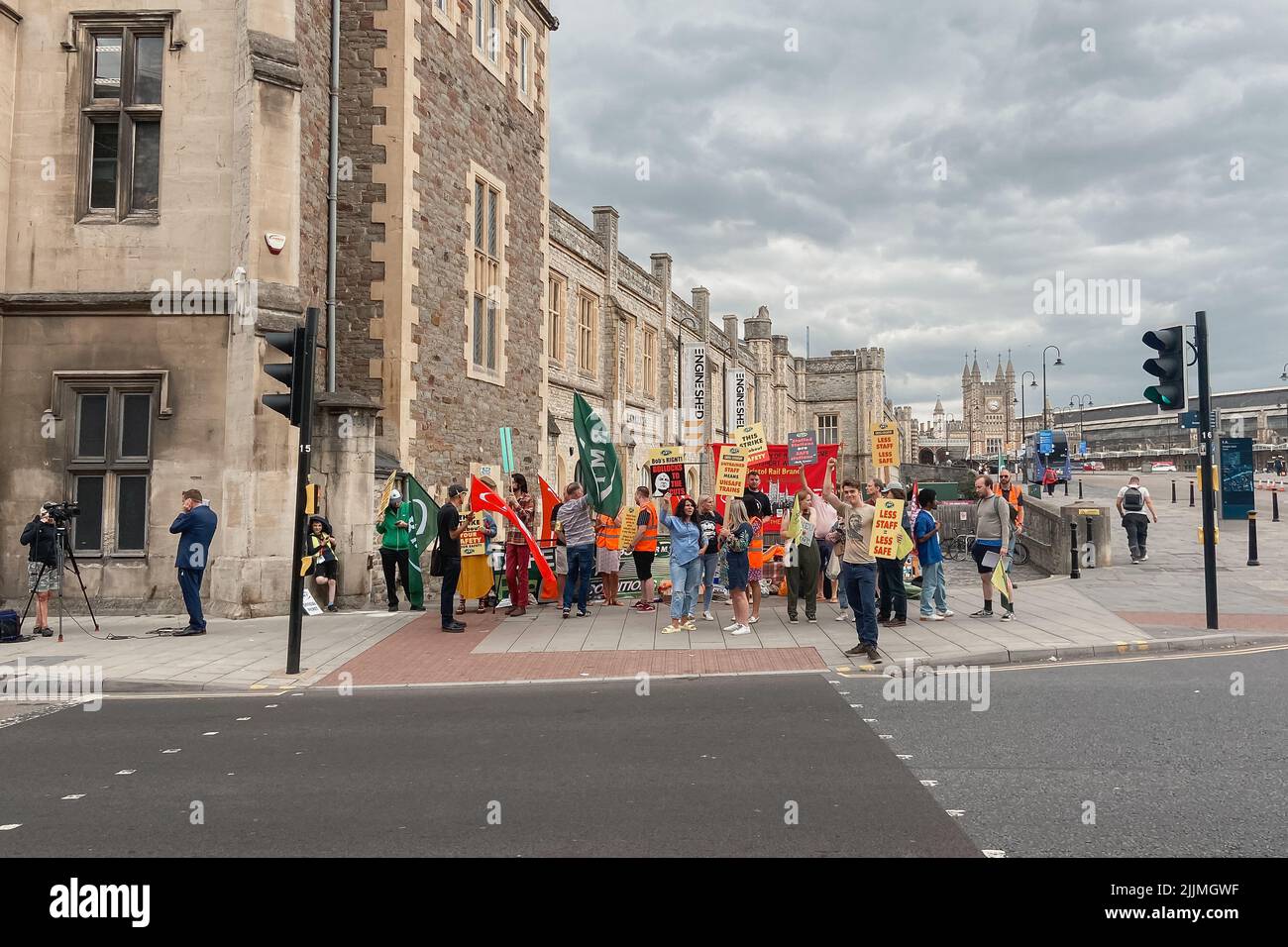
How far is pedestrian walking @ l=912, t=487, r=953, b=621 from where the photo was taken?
1206 cm

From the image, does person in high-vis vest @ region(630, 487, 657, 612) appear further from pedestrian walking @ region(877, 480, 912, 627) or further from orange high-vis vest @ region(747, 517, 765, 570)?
pedestrian walking @ region(877, 480, 912, 627)

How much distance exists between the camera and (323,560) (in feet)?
42.1

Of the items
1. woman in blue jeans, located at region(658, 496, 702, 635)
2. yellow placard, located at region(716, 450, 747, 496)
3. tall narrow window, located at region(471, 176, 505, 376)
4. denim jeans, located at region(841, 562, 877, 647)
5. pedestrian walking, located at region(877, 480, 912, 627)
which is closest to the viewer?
denim jeans, located at region(841, 562, 877, 647)

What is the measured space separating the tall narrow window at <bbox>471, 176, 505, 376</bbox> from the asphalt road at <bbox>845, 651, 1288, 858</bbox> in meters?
11.5

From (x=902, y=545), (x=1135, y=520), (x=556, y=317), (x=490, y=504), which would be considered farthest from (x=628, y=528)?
(x=556, y=317)

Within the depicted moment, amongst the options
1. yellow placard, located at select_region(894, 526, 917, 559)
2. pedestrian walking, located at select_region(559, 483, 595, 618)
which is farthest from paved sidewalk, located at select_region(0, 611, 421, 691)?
yellow placard, located at select_region(894, 526, 917, 559)

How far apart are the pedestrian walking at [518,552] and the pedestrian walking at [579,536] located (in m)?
0.56

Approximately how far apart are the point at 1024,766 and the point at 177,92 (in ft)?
44.2

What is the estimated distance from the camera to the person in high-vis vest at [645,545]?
13.3 m

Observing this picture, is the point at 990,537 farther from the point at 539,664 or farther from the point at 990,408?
the point at 990,408

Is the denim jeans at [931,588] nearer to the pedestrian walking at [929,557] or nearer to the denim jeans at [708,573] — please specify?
the pedestrian walking at [929,557]

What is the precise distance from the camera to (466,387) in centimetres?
1698

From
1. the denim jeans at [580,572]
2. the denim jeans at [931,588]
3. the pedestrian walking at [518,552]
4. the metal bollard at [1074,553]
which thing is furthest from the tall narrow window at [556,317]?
the denim jeans at [931,588]
